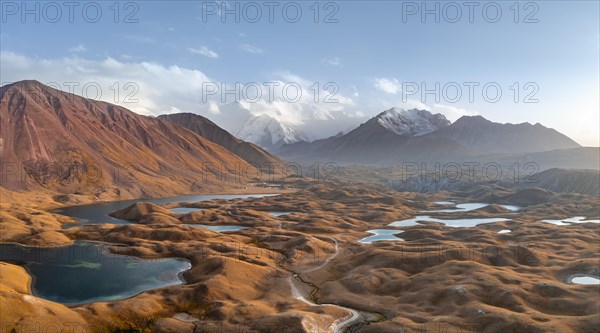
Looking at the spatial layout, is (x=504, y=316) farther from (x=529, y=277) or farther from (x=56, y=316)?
(x=56, y=316)

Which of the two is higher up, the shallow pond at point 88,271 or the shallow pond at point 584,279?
the shallow pond at point 88,271

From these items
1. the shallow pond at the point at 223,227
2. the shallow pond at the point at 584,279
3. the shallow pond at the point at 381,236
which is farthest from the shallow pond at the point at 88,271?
the shallow pond at the point at 584,279

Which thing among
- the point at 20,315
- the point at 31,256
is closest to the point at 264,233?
the point at 31,256

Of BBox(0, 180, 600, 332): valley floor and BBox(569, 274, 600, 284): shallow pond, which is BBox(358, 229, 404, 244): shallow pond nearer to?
BBox(0, 180, 600, 332): valley floor

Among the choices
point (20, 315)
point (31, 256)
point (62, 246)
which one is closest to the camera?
point (20, 315)

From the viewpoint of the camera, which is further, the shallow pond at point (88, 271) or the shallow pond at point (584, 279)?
the shallow pond at point (584, 279)

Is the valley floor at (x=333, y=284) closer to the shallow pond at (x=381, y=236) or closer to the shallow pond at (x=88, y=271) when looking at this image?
the shallow pond at (x=381, y=236)
